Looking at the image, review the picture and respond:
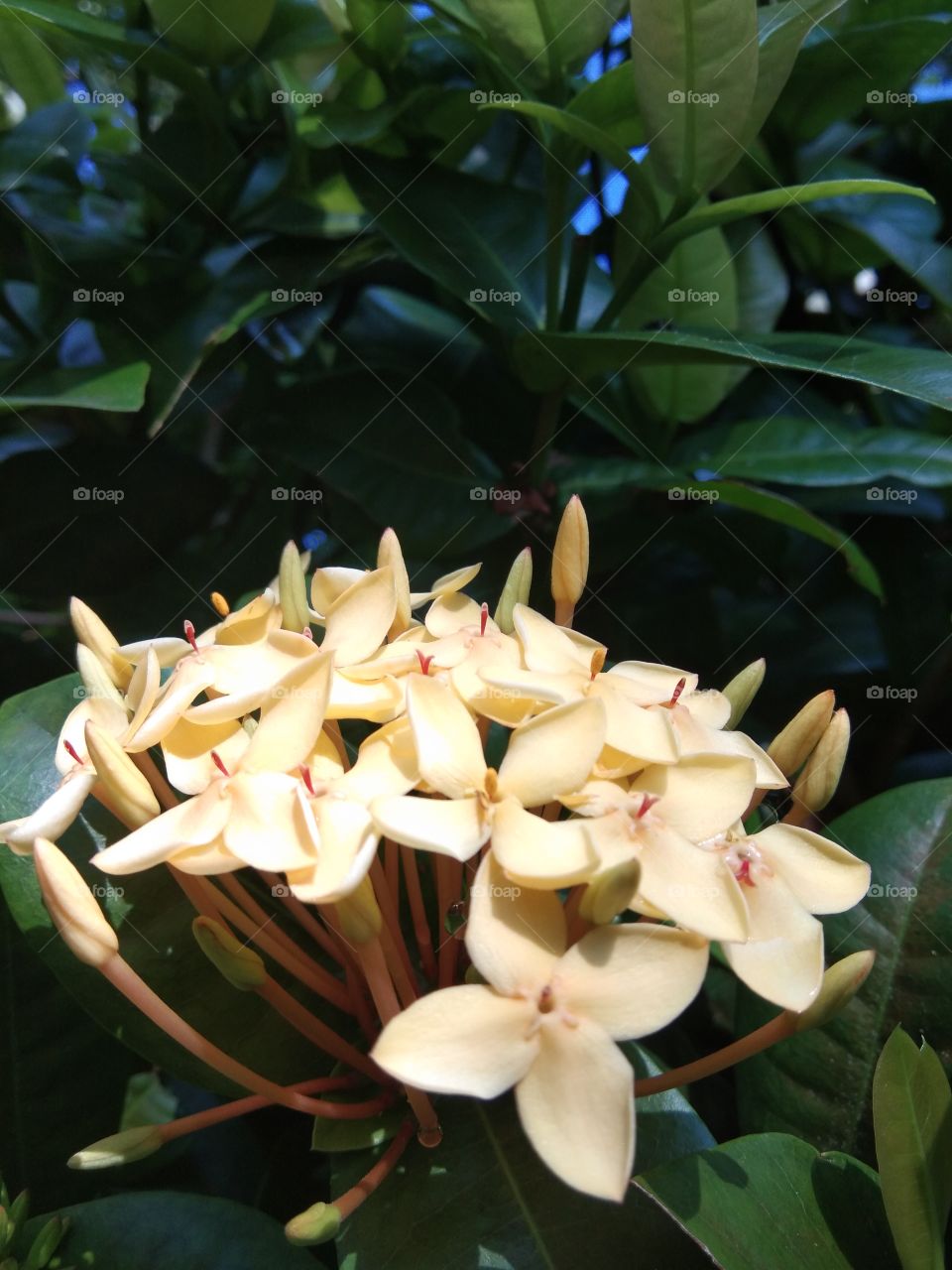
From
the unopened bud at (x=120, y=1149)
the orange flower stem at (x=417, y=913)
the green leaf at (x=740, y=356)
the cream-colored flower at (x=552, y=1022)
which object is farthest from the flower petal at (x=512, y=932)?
the green leaf at (x=740, y=356)

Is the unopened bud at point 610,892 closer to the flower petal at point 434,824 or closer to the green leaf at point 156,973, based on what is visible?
the flower petal at point 434,824

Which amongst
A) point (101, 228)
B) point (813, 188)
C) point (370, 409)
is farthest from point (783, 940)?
point (101, 228)

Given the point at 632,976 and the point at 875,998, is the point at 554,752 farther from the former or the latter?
the point at 875,998

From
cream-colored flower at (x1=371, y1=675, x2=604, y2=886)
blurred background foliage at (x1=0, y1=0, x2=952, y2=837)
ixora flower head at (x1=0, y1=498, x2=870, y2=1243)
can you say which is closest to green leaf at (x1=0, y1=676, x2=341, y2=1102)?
ixora flower head at (x1=0, y1=498, x2=870, y2=1243)

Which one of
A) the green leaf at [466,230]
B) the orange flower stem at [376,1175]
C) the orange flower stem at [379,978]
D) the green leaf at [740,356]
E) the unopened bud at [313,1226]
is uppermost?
the green leaf at [466,230]

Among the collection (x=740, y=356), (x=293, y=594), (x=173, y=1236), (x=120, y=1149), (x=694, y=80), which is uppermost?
(x=694, y=80)

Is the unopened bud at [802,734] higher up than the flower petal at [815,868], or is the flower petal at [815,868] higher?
the unopened bud at [802,734]

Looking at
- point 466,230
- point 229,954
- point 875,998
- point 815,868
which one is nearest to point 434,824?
point 229,954
